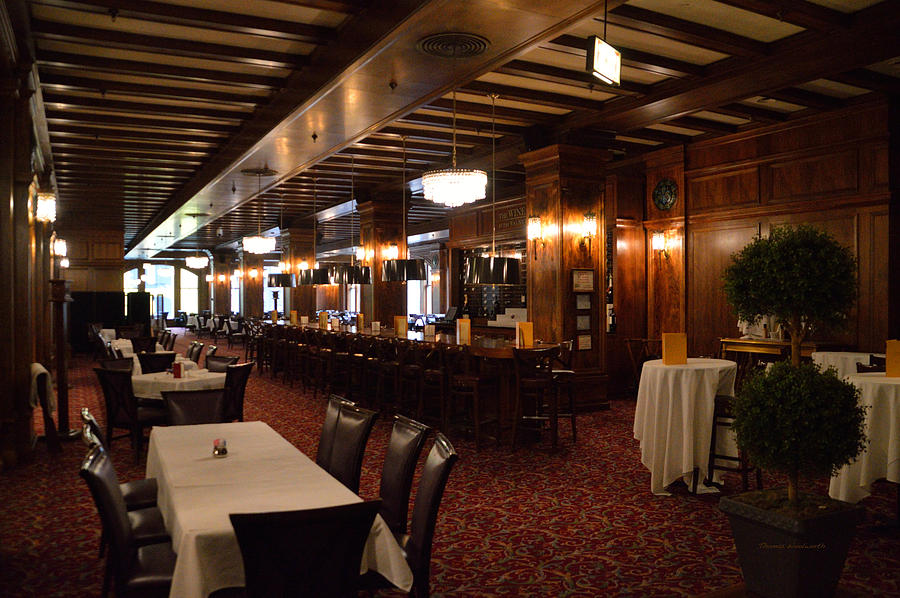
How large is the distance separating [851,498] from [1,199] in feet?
20.7

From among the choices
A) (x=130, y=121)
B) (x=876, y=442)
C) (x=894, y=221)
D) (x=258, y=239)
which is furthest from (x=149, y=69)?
(x=894, y=221)

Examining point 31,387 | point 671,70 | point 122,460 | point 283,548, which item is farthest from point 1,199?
point 671,70

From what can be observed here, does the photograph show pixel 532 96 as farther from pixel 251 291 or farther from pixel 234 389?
pixel 251 291

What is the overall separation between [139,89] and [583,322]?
5281 mm

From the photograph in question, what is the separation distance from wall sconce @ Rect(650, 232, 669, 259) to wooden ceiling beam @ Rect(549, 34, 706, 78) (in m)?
3.29

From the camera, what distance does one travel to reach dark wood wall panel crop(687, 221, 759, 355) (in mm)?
8297

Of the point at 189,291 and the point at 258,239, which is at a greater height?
the point at 258,239

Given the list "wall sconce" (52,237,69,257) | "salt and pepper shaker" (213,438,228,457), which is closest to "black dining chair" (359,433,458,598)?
"salt and pepper shaker" (213,438,228,457)

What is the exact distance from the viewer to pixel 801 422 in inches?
105

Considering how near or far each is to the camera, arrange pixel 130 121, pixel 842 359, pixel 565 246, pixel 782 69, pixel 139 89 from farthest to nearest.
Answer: pixel 565 246
pixel 130 121
pixel 139 89
pixel 842 359
pixel 782 69

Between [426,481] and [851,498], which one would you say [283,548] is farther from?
[851,498]

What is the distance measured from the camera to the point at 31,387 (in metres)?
5.80

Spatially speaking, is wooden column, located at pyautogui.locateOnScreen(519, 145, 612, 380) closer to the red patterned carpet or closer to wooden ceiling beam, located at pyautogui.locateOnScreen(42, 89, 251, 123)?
the red patterned carpet

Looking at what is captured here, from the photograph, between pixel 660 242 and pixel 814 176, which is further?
pixel 660 242
